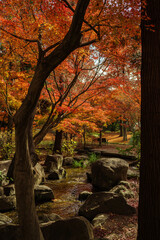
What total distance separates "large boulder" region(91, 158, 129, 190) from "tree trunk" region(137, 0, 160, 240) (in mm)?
4718

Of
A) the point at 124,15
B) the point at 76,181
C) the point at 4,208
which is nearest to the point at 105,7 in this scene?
the point at 124,15

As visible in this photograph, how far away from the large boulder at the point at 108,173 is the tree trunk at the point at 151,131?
4.72 m

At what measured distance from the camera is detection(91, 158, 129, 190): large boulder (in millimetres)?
8383

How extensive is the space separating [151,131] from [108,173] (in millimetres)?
5314

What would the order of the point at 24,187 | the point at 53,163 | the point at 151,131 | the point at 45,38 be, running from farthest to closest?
the point at 53,163, the point at 45,38, the point at 151,131, the point at 24,187

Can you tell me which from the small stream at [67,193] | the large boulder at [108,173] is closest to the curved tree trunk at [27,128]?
the small stream at [67,193]

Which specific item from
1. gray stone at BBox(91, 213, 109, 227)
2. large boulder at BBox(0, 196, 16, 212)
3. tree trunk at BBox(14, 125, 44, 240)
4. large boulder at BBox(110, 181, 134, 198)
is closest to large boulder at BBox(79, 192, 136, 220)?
gray stone at BBox(91, 213, 109, 227)

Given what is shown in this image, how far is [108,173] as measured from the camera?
838cm

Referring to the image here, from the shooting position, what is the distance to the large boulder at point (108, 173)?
8383 mm

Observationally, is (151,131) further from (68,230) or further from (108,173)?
(108,173)

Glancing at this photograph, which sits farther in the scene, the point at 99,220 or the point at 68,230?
the point at 99,220

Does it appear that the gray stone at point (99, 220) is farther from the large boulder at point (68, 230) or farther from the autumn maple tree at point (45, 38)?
the autumn maple tree at point (45, 38)

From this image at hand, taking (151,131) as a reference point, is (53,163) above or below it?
below

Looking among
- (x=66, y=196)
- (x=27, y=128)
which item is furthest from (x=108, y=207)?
(x=27, y=128)
